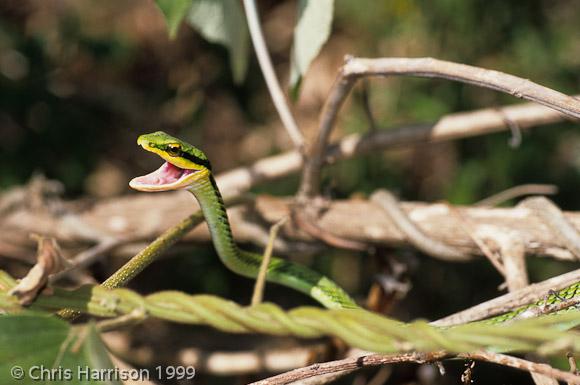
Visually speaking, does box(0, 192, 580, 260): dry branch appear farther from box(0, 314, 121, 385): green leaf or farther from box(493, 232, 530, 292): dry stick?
box(0, 314, 121, 385): green leaf

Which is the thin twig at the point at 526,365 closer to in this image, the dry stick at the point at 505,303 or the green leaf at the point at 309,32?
the dry stick at the point at 505,303

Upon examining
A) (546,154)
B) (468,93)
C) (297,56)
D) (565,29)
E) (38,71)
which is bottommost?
(297,56)

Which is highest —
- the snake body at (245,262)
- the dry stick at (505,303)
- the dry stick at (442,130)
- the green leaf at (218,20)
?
the green leaf at (218,20)

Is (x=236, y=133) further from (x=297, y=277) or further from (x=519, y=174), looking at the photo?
(x=297, y=277)

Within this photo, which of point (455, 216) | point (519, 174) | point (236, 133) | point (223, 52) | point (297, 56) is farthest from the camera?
point (236, 133)

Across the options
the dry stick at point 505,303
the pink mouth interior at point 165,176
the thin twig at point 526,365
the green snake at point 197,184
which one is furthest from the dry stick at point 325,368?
the pink mouth interior at point 165,176

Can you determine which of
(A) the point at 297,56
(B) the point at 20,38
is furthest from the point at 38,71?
(A) the point at 297,56

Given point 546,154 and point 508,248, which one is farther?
point 546,154
